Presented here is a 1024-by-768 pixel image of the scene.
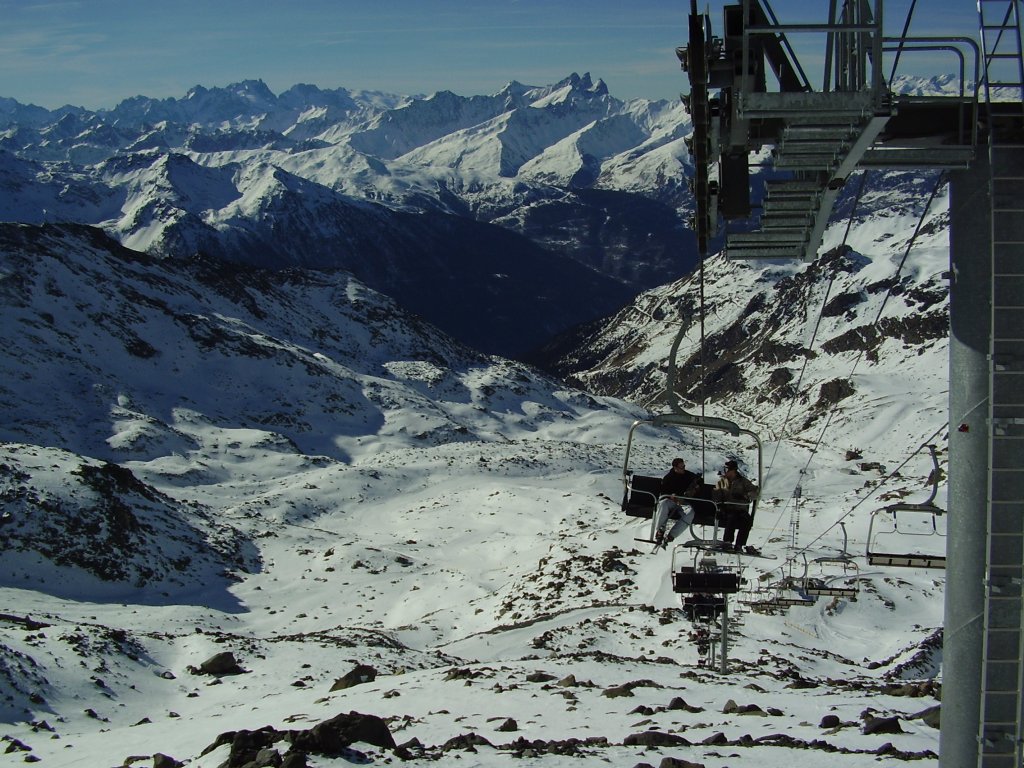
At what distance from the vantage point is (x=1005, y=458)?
9.21 m

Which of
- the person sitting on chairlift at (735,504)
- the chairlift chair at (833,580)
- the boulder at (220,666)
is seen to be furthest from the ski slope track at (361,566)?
the person sitting on chairlift at (735,504)

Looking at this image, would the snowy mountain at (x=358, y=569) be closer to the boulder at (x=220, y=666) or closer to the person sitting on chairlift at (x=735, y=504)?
the boulder at (x=220, y=666)

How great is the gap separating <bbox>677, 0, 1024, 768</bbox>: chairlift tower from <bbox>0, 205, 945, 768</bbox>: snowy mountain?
15.1 ft

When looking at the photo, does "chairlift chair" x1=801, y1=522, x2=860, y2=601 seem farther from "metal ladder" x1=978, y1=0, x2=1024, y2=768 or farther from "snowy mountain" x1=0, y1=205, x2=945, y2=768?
"metal ladder" x1=978, y1=0, x2=1024, y2=768

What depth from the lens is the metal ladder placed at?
29.8 feet

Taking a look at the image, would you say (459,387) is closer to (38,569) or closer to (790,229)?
(38,569)

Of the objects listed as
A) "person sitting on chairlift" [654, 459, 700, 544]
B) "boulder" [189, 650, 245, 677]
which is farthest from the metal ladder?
"boulder" [189, 650, 245, 677]

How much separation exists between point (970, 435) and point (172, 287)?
152244 millimetres

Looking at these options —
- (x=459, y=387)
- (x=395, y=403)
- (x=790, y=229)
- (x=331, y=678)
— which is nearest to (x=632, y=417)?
(x=459, y=387)

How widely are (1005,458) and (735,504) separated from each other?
895cm

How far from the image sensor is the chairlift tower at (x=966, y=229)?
8.98m

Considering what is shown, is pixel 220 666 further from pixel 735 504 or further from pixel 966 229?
pixel 966 229

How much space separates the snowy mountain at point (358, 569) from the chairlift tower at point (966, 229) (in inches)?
181

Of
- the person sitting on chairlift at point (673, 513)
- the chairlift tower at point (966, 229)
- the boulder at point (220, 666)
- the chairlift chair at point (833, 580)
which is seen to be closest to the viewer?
the chairlift tower at point (966, 229)
